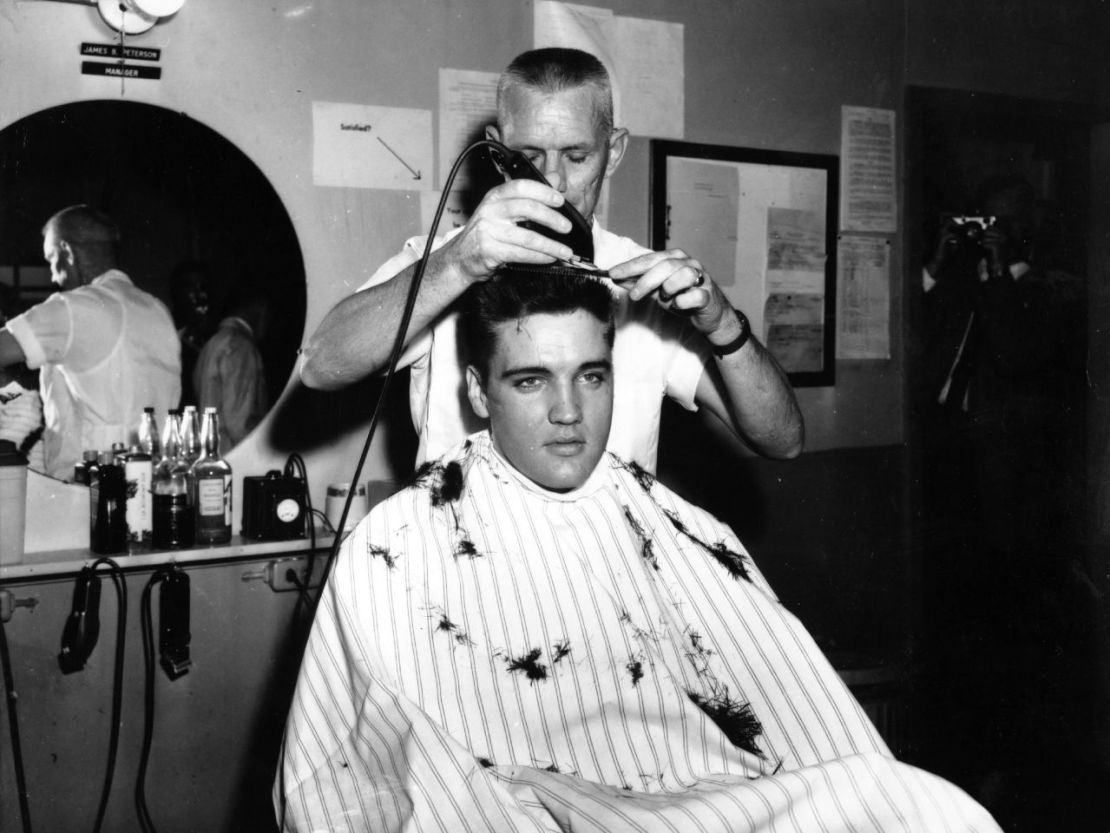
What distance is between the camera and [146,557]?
209cm

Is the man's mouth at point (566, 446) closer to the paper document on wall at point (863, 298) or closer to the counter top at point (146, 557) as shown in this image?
the counter top at point (146, 557)

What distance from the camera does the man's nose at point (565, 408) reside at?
1487 millimetres

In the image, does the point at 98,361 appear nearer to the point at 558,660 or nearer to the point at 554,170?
the point at 554,170

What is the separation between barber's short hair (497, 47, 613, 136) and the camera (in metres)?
1.67

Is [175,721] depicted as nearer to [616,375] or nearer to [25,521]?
[25,521]

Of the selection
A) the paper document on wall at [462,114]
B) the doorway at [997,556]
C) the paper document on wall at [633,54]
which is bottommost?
the doorway at [997,556]

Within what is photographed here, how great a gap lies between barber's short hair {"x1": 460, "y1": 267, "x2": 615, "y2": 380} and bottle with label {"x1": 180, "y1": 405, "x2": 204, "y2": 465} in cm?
97

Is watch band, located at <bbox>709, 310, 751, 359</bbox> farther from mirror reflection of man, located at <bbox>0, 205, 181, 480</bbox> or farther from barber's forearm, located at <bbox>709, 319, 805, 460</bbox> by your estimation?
mirror reflection of man, located at <bbox>0, 205, 181, 480</bbox>

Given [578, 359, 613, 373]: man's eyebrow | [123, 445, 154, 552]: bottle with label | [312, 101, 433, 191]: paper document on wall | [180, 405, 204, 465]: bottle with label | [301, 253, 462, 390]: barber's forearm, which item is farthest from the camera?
[312, 101, 433, 191]: paper document on wall

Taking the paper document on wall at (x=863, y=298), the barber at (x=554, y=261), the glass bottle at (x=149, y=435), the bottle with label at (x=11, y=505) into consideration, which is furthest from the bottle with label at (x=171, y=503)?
the paper document on wall at (x=863, y=298)

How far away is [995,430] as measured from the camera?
312 centimetres

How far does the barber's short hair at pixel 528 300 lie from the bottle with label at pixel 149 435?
1.02 metres

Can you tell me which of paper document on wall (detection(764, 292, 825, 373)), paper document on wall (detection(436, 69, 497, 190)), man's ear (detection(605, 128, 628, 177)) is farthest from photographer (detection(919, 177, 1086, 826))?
man's ear (detection(605, 128, 628, 177))

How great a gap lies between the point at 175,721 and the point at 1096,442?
2727 mm
